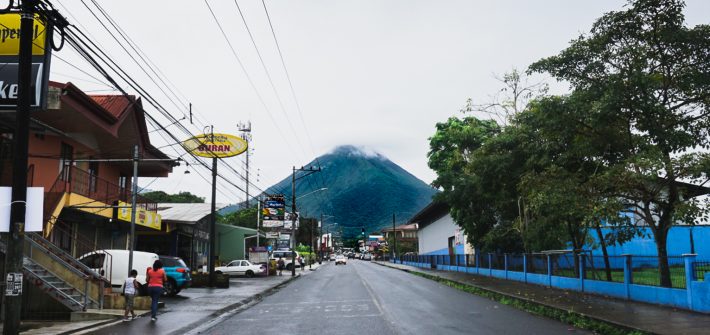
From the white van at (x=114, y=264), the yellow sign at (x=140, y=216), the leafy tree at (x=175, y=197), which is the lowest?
the white van at (x=114, y=264)

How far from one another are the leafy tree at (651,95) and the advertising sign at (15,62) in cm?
1361

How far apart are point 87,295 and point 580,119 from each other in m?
15.4

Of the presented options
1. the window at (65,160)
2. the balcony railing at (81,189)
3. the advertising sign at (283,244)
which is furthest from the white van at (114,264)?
the advertising sign at (283,244)

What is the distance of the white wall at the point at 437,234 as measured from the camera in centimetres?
5922

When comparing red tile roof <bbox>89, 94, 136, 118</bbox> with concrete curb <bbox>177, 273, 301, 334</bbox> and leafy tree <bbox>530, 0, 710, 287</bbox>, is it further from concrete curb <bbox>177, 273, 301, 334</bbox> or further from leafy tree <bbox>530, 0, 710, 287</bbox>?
leafy tree <bbox>530, 0, 710, 287</bbox>

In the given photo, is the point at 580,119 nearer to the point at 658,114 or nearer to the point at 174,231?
the point at 658,114

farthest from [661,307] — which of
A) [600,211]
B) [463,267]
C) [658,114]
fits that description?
[463,267]

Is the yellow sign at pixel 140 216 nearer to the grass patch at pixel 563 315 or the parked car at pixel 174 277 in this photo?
the parked car at pixel 174 277

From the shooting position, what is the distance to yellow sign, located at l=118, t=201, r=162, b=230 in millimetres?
23264

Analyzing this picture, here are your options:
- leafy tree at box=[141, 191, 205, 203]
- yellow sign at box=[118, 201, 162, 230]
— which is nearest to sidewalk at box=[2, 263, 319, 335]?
yellow sign at box=[118, 201, 162, 230]

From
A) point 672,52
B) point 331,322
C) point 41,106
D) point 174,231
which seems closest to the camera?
point 41,106

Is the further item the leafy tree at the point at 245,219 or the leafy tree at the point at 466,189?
the leafy tree at the point at 245,219

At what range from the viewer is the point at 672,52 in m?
15.8

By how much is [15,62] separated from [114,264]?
9.71m
